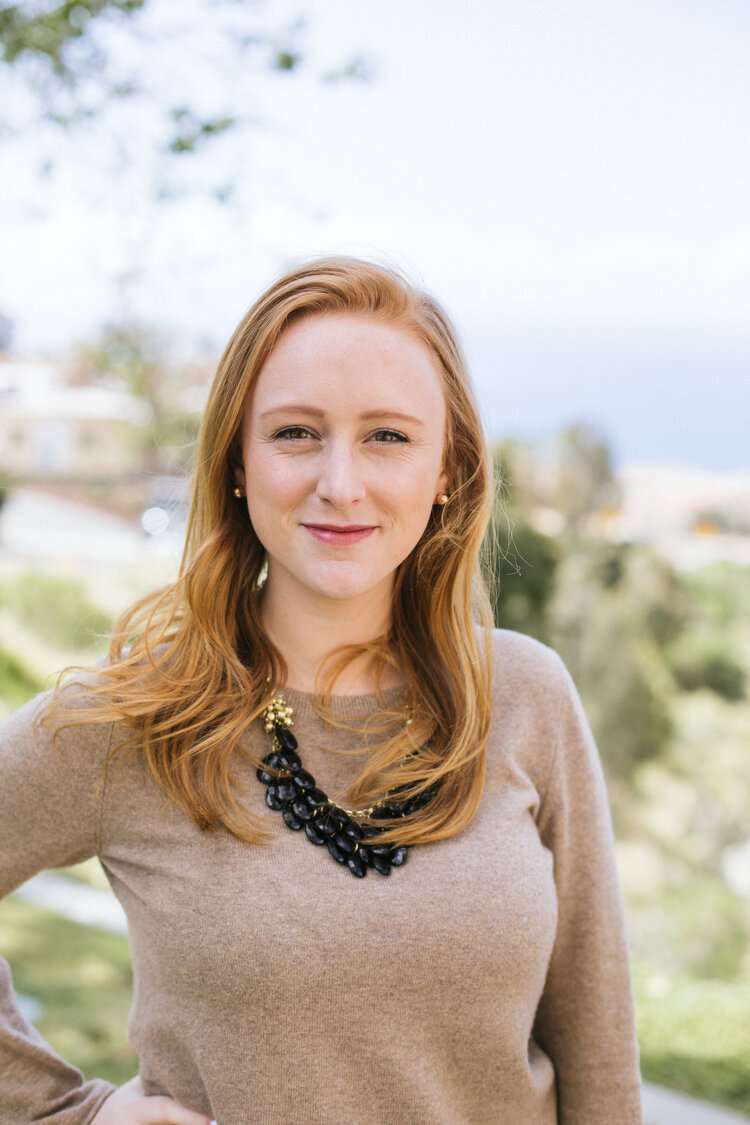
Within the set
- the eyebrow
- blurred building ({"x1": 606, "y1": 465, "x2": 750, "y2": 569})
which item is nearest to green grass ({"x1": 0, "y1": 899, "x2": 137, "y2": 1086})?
the eyebrow

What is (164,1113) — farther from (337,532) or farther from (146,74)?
(146,74)

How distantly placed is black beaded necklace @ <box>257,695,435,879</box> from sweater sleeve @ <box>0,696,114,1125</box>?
0.76 feet

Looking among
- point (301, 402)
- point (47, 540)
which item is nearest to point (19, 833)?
point (301, 402)

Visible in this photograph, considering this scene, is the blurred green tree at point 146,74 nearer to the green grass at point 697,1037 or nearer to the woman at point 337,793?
the woman at point 337,793

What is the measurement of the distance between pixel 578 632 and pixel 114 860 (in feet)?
16.3

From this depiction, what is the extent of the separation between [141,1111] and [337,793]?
486 mm

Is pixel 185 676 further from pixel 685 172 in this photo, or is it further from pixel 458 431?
pixel 685 172

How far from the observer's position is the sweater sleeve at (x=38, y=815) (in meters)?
1.32

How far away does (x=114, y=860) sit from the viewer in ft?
4.37

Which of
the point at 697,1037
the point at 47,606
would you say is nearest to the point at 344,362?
the point at 697,1037

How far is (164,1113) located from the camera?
129cm

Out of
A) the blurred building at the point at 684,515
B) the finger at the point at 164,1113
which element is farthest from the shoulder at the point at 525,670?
the blurred building at the point at 684,515

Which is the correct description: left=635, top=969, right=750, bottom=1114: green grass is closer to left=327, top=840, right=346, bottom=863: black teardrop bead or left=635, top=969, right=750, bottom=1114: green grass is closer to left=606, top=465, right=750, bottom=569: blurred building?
left=606, top=465, right=750, bottom=569: blurred building

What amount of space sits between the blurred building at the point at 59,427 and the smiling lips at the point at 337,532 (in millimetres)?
5329
